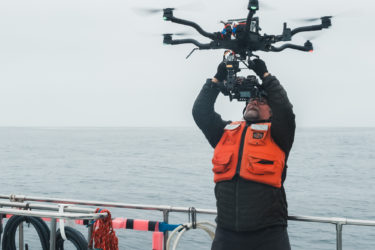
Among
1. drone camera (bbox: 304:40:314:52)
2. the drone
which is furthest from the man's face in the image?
drone camera (bbox: 304:40:314:52)

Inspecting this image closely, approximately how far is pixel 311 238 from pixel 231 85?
14.5 meters

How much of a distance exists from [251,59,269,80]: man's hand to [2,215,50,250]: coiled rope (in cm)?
277

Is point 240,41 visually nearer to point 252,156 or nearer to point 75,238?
point 252,156

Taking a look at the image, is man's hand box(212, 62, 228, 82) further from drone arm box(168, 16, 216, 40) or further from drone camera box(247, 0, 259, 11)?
drone camera box(247, 0, 259, 11)

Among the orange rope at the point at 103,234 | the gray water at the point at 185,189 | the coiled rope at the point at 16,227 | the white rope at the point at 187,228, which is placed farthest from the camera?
the gray water at the point at 185,189

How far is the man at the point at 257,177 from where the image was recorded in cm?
331

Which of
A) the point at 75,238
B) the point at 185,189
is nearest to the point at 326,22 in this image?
the point at 75,238

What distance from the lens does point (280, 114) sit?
11.0ft

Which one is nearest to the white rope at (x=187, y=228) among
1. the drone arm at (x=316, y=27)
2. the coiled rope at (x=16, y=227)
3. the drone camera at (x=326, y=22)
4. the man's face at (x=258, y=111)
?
the man's face at (x=258, y=111)

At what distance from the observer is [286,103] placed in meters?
3.35

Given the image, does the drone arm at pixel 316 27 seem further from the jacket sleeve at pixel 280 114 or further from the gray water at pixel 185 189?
the gray water at pixel 185 189

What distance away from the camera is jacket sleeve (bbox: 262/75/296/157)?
335cm

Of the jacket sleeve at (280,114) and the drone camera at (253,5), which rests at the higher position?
the drone camera at (253,5)

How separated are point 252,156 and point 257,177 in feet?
0.59
